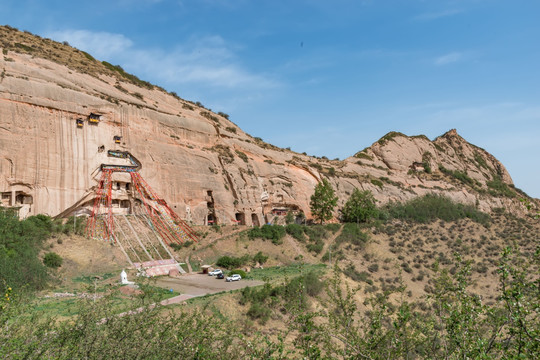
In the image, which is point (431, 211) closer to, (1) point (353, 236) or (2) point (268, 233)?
(1) point (353, 236)

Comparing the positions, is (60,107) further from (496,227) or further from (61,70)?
(496,227)

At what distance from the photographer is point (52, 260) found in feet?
80.7

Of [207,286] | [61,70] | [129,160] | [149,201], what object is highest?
[61,70]

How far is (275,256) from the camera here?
118 ft

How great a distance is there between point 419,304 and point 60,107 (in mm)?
30842

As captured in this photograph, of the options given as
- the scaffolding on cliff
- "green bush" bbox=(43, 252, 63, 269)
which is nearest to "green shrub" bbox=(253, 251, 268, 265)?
the scaffolding on cliff

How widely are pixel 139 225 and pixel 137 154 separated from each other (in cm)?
664

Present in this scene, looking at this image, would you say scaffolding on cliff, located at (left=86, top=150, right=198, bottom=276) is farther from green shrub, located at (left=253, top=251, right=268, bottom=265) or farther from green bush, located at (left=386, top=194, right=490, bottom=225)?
green bush, located at (left=386, top=194, right=490, bottom=225)

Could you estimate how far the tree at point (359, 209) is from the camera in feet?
155

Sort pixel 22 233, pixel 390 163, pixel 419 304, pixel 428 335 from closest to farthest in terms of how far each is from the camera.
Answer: pixel 428 335
pixel 22 233
pixel 419 304
pixel 390 163

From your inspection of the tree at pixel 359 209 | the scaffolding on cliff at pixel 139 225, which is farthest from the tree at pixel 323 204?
the scaffolding on cliff at pixel 139 225

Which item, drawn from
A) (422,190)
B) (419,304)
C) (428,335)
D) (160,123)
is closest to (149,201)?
(160,123)

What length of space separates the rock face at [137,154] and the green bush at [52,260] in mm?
5643

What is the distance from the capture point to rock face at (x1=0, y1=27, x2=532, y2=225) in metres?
29.2
